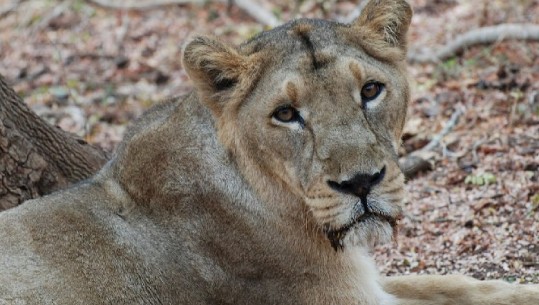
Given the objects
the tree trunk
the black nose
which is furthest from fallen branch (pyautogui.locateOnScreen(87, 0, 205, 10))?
the black nose

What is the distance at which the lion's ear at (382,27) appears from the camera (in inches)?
216

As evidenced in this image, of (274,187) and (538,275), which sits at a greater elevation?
(538,275)

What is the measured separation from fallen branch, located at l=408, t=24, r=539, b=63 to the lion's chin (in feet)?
Answer: 19.6

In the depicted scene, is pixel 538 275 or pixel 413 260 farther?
pixel 413 260

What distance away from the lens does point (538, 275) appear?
6344mm

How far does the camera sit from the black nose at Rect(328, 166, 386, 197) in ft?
15.6

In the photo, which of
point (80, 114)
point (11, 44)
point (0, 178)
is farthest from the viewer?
point (11, 44)

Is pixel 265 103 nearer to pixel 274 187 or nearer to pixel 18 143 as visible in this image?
pixel 274 187

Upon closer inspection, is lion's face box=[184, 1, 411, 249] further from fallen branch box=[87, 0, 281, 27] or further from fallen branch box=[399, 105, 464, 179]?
fallen branch box=[87, 0, 281, 27]

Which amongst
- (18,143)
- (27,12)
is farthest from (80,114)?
(27,12)

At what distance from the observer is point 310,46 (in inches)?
210

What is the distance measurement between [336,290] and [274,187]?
0.74 metres

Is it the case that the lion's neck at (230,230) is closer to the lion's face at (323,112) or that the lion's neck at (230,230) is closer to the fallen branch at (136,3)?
the lion's face at (323,112)

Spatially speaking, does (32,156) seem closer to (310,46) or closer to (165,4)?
(310,46)
